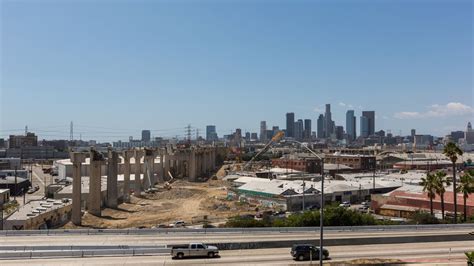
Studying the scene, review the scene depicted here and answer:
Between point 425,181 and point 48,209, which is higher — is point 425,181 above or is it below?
above

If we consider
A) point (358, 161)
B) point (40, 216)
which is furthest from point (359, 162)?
point (40, 216)

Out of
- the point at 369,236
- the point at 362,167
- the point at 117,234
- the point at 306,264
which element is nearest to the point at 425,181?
the point at 369,236

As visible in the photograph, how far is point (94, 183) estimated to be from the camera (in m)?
61.8

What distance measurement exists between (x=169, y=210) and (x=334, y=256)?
44104 millimetres

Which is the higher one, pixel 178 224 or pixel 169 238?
pixel 169 238

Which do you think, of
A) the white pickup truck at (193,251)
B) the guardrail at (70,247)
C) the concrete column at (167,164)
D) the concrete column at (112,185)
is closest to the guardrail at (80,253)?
the guardrail at (70,247)

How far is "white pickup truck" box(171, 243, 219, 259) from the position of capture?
2656 cm

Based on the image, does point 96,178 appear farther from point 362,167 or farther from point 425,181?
point 362,167

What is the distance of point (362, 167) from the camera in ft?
489

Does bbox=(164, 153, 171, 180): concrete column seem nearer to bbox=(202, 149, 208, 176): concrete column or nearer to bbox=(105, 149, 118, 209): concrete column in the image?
bbox=(202, 149, 208, 176): concrete column

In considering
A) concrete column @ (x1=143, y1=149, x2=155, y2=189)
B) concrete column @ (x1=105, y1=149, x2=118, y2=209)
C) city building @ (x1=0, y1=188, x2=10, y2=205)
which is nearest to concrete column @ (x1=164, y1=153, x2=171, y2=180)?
concrete column @ (x1=143, y1=149, x2=155, y2=189)

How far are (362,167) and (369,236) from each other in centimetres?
12012

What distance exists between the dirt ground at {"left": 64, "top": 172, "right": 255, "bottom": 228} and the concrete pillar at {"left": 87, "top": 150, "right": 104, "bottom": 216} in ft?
4.41

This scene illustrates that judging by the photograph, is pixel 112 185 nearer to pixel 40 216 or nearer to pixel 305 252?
pixel 40 216
